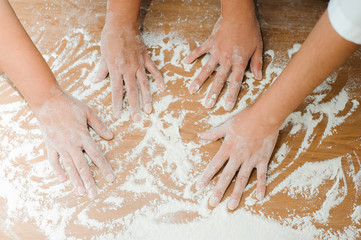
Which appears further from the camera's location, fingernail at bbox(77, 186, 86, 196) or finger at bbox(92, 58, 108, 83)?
finger at bbox(92, 58, 108, 83)

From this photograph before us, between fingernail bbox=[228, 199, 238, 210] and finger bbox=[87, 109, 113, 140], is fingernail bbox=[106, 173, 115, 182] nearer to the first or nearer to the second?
finger bbox=[87, 109, 113, 140]

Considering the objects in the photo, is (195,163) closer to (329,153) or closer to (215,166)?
(215,166)

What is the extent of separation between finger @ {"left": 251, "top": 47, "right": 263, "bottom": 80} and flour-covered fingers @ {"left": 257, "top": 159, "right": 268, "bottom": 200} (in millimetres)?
254

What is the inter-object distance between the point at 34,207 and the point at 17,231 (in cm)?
6

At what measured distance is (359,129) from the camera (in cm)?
81

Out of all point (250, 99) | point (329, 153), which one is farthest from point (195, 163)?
point (329, 153)

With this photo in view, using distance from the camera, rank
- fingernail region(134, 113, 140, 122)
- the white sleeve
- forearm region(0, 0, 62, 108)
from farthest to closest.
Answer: fingernail region(134, 113, 140, 122)
forearm region(0, 0, 62, 108)
the white sleeve

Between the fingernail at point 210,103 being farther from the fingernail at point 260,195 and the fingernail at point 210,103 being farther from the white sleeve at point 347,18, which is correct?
the white sleeve at point 347,18

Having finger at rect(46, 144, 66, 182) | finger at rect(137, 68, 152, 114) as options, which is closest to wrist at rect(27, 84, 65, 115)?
finger at rect(46, 144, 66, 182)

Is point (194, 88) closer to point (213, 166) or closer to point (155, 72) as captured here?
point (155, 72)

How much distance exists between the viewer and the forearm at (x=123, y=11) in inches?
33.2

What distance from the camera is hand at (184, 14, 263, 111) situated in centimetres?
84

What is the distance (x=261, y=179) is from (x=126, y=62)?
46 centimetres

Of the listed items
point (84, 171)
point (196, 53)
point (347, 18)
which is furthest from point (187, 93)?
point (347, 18)
